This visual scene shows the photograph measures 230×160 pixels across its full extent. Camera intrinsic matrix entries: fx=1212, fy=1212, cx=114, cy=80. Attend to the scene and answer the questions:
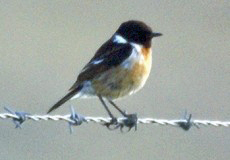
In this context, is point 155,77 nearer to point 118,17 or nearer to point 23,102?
point 23,102

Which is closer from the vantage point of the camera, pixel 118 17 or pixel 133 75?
pixel 133 75

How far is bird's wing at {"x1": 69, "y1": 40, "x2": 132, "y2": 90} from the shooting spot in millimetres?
11180

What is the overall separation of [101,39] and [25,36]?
5.76 feet

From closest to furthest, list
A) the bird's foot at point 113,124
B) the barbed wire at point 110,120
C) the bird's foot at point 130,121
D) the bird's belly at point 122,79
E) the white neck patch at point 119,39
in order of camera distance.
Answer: the barbed wire at point 110,120 → the bird's foot at point 130,121 → the bird's foot at point 113,124 → the bird's belly at point 122,79 → the white neck patch at point 119,39

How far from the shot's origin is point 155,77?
64.5 ft

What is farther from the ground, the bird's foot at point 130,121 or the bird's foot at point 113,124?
the bird's foot at point 130,121

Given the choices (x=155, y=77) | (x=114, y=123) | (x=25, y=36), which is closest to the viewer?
(x=114, y=123)

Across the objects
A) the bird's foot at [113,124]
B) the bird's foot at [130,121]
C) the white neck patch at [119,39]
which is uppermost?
the white neck patch at [119,39]

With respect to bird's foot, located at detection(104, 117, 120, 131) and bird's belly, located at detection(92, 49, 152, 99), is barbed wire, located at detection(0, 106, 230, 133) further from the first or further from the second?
bird's belly, located at detection(92, 49, 152, 99)

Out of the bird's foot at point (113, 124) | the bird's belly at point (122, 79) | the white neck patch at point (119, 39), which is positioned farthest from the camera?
the white neck patch at point (119, 39)

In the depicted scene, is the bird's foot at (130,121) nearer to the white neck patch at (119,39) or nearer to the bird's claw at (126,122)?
Result: the bird's claw at (126,122)

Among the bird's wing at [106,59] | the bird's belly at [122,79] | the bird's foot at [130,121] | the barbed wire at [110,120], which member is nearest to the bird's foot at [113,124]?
the barbed wire at [110,120]

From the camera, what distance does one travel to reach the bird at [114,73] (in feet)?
36.4

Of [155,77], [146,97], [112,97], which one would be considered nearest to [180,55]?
[155,77]
